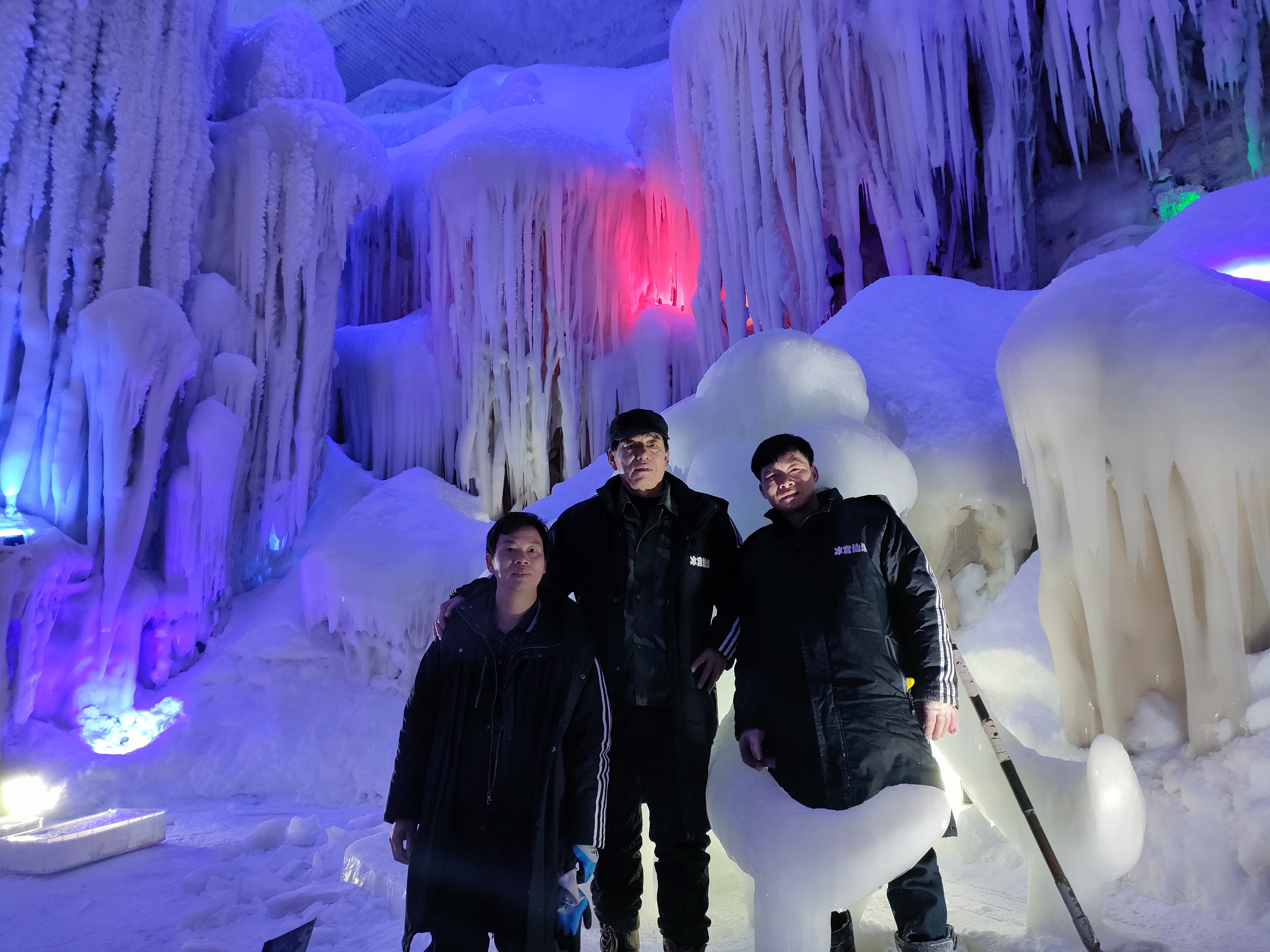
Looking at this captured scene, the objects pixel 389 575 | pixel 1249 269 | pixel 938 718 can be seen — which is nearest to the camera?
pixel 938 718

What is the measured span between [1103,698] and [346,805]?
→ 19.9ft

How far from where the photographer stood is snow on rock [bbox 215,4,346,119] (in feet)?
32.8

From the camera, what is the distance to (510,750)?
2.03 metres

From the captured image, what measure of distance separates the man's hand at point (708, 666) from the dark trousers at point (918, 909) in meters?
0.70

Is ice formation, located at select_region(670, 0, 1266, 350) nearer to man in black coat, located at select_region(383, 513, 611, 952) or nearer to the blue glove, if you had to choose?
man in black coat, located at select_region(383, 513, 611, 952)

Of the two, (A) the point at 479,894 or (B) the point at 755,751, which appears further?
(B) the point at 755,751

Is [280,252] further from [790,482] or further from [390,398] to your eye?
[790,482]

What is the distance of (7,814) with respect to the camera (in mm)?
6664

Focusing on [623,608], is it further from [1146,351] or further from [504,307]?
[504,307]

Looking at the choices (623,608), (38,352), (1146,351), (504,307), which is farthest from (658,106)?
(623,608)

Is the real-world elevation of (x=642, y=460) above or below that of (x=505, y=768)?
above

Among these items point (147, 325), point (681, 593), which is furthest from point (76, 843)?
point (147, 325)

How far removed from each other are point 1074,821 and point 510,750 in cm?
175

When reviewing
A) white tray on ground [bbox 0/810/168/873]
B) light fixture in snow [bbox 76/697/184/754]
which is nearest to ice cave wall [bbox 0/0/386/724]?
light fixture in snow [bbox 76/697/184/754]
